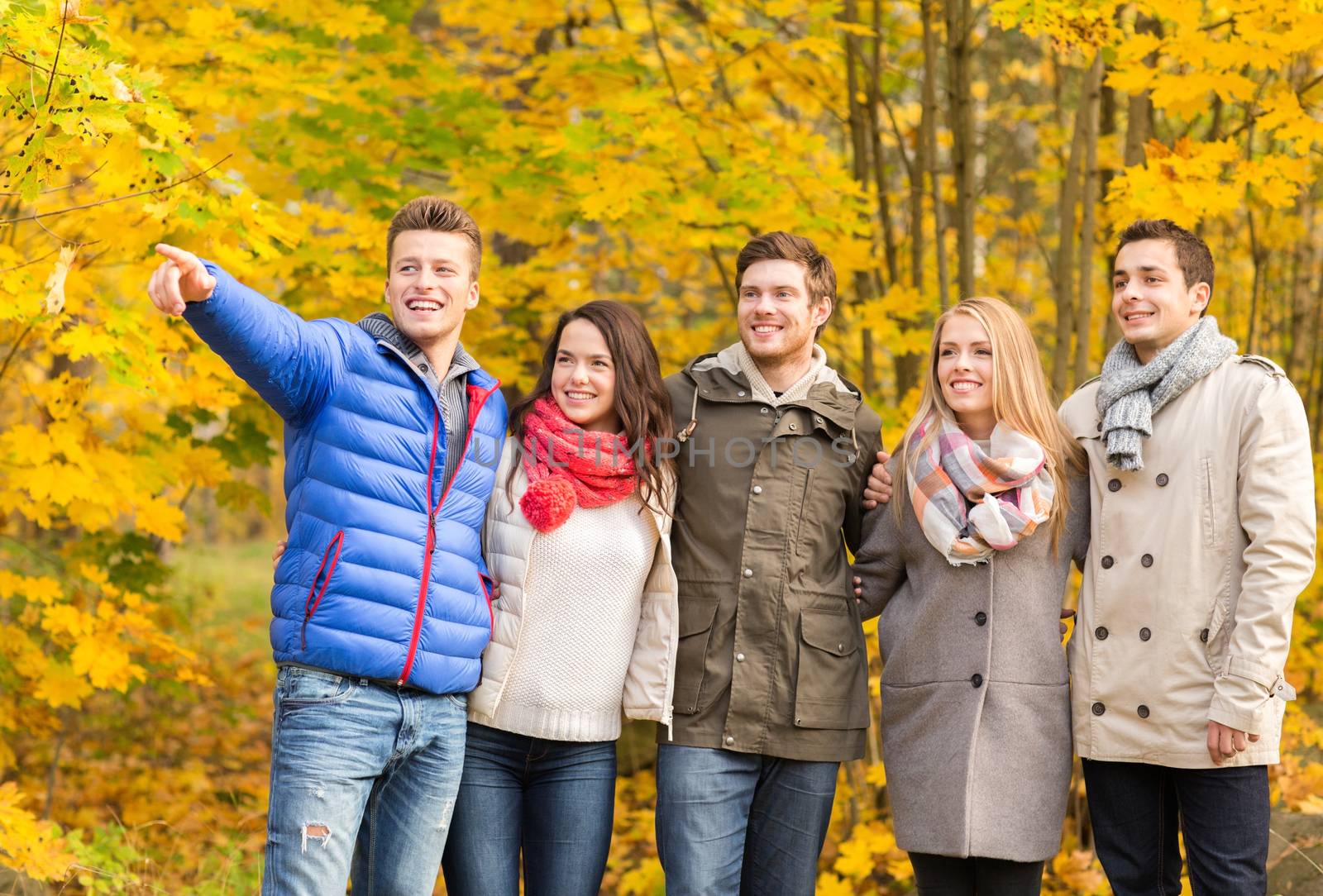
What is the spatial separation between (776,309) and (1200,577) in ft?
3.84

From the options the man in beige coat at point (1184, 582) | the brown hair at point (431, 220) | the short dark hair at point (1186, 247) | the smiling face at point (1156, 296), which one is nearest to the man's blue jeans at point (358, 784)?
the brown hair at point (431, 220)

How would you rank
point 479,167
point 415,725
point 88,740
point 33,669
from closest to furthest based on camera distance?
Result: point 415,725 → point 33,669 → point 479,167 → point 88,740

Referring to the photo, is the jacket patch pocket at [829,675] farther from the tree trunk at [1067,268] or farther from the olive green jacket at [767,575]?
the tree trunk at [1067,268]

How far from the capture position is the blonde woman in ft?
8.87

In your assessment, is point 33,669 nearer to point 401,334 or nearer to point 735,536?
point 401,334

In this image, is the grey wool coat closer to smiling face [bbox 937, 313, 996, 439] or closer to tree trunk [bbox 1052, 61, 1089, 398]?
smiling face [bbox 937, 313, 996, 439]

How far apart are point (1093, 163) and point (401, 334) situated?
307 centimetres

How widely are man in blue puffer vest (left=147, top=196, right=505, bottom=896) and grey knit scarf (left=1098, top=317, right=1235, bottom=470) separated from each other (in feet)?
4.91

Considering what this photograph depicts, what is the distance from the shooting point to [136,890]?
3963mm

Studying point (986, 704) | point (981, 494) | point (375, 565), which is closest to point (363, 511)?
point (375, 565)

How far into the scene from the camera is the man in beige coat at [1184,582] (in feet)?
8.13

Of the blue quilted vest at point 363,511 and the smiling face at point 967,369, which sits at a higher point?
the smiling face at point 967,369

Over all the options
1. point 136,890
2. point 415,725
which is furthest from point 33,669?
point 415,725

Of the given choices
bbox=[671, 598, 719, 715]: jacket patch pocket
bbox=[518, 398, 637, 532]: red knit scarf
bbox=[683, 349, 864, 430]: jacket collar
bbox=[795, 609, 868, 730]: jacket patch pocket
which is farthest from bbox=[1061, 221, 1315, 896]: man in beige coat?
bbox=[518, 398, 637, 532]: red knit scarf
